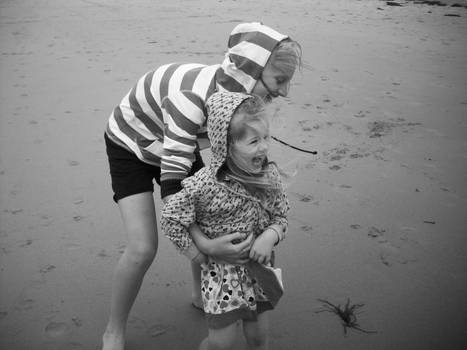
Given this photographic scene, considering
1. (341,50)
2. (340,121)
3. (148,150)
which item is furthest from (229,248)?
(341,50)

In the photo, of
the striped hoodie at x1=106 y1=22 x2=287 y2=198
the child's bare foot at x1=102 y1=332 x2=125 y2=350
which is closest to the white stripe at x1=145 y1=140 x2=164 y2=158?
the striped hoodie at x1=106 y1=22 x2=287 y2=198

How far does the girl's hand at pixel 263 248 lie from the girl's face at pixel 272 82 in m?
0.56

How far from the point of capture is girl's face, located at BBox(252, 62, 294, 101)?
1.83 metres

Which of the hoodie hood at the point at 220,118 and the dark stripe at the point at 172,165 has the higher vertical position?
the hoodie hood at the point at 220,118

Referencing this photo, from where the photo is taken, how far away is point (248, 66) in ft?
5.90

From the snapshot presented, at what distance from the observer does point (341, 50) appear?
7723mm

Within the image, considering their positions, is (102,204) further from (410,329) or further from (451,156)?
(451,156)

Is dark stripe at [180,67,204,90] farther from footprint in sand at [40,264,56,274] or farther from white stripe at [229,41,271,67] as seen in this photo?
footprint in sand at [40,264,56,274]

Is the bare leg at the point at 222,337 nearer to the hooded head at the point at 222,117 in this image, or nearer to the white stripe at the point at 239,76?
the hooded head at the point at 222,117

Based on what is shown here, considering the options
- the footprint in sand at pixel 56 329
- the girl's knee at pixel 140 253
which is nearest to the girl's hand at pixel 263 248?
the girl's knee at pixel 140 253

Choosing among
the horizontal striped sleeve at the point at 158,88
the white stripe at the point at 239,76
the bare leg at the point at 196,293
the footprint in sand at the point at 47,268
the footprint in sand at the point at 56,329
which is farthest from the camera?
the footprint in sand at the point at 47,268

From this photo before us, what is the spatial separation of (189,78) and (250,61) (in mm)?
257

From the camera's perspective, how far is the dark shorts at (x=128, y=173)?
2023 mm

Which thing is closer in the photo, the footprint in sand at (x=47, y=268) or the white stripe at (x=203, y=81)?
the white stripe at (x=203, y=81)
